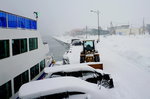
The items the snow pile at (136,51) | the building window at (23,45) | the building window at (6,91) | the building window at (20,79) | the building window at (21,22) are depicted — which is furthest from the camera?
the snow pile at (136,51)

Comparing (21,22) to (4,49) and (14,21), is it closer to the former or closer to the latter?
(14,21)

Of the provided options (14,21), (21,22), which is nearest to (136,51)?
(21,22)

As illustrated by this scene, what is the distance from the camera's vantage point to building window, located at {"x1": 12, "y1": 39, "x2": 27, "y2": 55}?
35.9 ft

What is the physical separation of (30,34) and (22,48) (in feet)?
6.68

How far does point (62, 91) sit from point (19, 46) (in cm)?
623

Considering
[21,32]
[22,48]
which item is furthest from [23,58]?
[21,32]

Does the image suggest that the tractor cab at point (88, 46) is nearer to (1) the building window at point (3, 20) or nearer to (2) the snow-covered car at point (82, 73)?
(2) the snow-covered car at point (82, 73)

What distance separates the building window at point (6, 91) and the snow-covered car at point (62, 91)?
2341 mm

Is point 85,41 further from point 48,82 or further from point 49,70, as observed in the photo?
point 48,82

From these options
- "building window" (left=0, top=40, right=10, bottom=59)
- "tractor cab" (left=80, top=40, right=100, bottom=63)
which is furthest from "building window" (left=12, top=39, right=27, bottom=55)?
"tractor cab" (left=80, top=40, right=100, bottom=63)

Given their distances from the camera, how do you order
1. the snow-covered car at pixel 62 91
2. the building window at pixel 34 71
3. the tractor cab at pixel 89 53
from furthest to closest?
the tractor cab at pixel 89 53 < the building window at pixel 34 71 < the snow-covered car at pixel 62 91

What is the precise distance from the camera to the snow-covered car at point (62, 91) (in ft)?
21.5

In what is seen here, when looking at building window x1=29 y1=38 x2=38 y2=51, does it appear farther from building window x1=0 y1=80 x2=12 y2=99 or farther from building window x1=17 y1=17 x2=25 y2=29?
building window x1=0 y1=80 x2=12 y2=99

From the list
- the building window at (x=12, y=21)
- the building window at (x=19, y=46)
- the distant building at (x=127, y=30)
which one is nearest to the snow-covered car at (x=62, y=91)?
the building window at (x=19, y=46)
